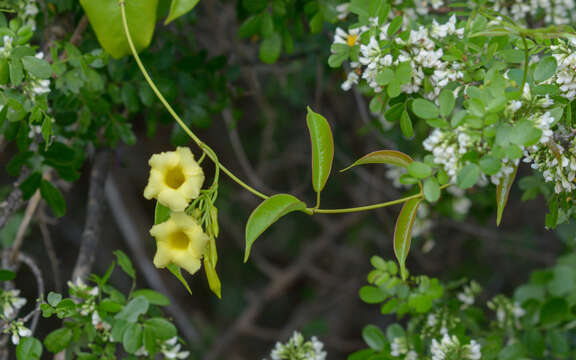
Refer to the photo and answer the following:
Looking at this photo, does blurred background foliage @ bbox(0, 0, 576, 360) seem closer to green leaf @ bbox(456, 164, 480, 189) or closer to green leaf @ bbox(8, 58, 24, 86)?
green leaf @ bbox(8, 58, 24, 86)

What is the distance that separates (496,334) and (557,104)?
64 centimetres

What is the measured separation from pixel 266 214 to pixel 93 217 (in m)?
0.81

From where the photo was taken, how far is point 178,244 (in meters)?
0.77

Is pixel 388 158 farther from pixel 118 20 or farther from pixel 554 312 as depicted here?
pixel 554 312

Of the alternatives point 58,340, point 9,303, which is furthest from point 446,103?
point 9,303

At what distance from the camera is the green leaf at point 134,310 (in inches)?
39.9

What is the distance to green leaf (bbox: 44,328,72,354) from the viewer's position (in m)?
1.00

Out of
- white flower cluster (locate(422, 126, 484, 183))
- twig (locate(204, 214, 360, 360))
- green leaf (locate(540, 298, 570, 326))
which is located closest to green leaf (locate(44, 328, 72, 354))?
white flower cluster (locate(422, 126, 484, 183))

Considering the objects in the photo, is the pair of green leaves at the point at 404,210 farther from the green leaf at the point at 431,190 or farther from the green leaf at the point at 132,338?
the green leaf at the point at 132,338

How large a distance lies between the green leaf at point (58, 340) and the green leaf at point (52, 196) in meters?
0.26

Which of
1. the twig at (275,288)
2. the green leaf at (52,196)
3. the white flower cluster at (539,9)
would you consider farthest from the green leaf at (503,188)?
the twig at (275,288)

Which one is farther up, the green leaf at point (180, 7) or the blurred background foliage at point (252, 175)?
the green leaf at point (180, 7)

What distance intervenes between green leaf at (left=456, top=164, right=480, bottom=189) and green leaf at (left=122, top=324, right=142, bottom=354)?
2.10ft

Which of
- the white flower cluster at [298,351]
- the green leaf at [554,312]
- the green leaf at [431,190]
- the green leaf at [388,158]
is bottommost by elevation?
the green leaf at [554,312]
